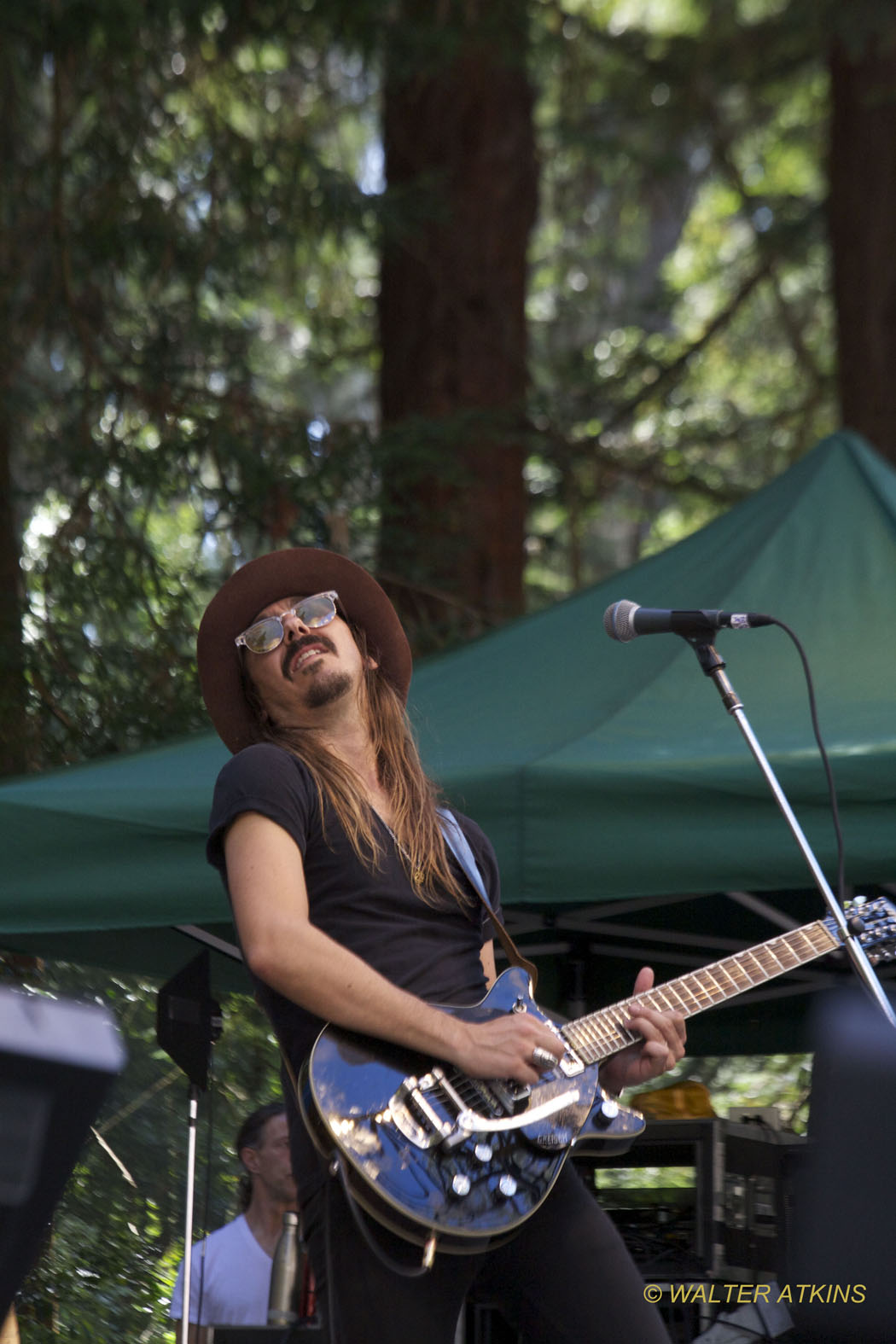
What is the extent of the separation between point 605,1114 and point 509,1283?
0.35m

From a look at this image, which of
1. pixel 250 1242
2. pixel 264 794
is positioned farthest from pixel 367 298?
pixel 264 794

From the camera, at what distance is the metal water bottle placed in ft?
15.9

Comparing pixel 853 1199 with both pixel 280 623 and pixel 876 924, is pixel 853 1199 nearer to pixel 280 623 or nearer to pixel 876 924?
pixel 876 924

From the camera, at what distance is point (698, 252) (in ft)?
47.3

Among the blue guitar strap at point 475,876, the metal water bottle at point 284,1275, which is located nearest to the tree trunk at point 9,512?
the metal water bottle at point 284,1275

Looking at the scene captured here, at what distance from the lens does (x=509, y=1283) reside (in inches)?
101

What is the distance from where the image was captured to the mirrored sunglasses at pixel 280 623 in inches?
124

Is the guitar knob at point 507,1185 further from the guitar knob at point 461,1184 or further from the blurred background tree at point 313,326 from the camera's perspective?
the blurred background tree at point 313,326

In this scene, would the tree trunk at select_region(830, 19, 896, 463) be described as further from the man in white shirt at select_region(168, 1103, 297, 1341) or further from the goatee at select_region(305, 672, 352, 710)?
the goatee at select_region(305, 672, 352, 710)

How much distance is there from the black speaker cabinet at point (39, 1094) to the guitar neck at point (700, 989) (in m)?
1.63

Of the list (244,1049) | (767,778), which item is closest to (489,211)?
(244,1049)

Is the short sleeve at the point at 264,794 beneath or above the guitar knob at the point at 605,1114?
above

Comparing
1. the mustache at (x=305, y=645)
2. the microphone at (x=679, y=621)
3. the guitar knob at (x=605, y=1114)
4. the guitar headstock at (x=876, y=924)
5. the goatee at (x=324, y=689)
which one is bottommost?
the guitar knob at (x=605, y=1114)

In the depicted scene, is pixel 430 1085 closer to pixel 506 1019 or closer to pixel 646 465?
pixel 506 1019
